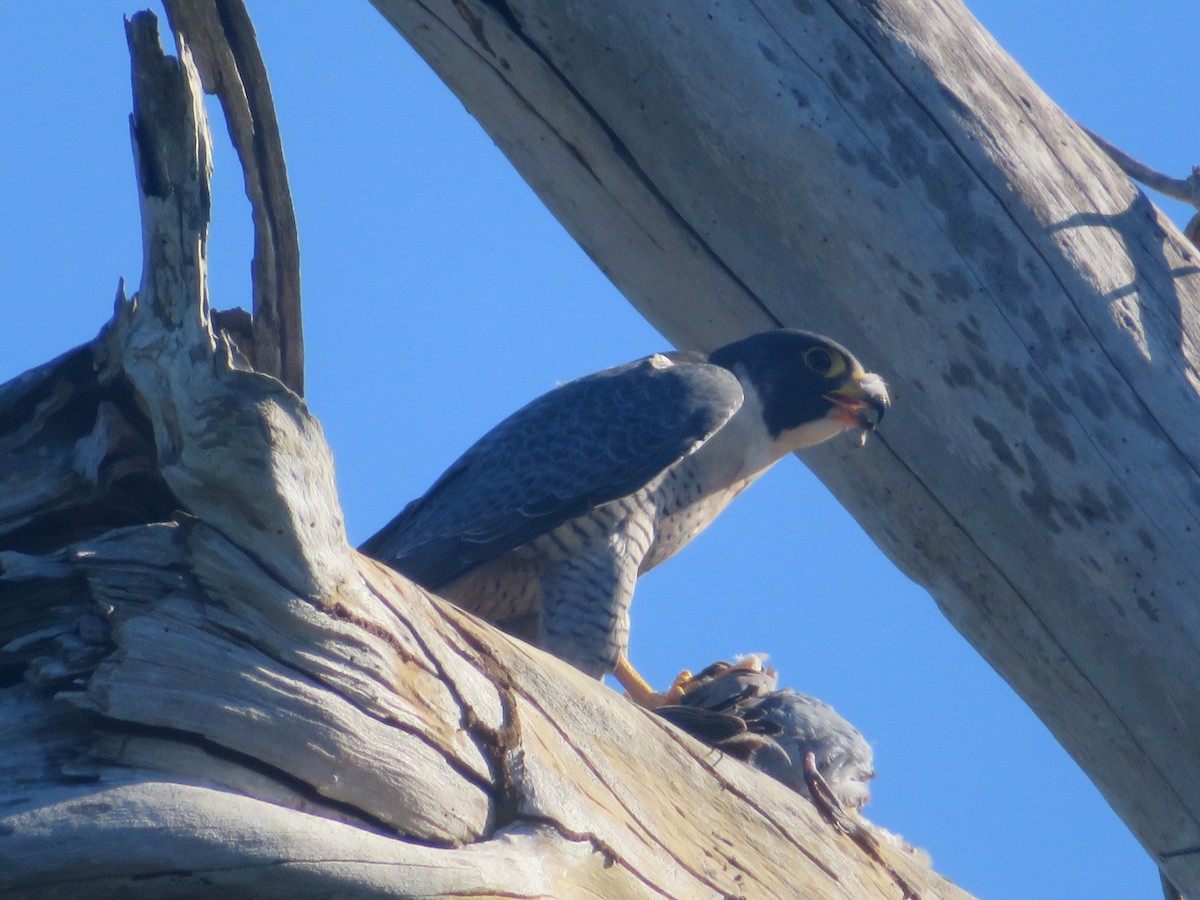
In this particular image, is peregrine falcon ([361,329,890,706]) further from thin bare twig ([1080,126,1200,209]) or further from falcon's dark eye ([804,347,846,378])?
→ thin bare twig ([1080,126,1200,209])

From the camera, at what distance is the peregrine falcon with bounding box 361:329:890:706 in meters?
4.68

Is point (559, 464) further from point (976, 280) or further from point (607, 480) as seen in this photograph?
point (976, 280)

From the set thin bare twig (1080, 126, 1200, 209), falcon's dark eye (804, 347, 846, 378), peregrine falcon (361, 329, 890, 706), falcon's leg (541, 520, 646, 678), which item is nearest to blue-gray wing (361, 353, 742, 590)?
peregrine falcon (361, 329, 890, 706)

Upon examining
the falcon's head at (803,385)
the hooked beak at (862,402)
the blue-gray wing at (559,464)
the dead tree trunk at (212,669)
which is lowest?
the dead tree trunk at (212,669)

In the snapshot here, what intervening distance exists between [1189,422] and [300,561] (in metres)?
2.89

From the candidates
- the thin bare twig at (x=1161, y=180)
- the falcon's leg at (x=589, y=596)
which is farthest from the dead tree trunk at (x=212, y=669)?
the thin bare twig at (x=1161, y=180)

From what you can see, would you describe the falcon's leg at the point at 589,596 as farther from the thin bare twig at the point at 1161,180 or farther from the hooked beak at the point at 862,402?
the thin bare twig at the point at 1161,180

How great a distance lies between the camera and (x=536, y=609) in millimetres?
5211

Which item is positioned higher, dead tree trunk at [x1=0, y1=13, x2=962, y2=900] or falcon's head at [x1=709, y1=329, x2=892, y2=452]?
falcon's head at [x1=709, y1=329, x2=892, y2=452]

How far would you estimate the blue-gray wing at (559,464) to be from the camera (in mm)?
4824

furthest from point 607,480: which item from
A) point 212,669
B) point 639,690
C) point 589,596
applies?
point 212,669

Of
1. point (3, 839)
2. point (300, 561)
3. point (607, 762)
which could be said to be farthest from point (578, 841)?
point (3, 839)

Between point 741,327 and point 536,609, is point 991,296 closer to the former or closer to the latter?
point 741,327

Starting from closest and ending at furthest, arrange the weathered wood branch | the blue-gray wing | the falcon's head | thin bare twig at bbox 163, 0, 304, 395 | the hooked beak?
thin bare twig at bbox 163, 0, 304, 395, the weathered wood branch, the hooked beak, the falcon's head, the blue-gray wing
